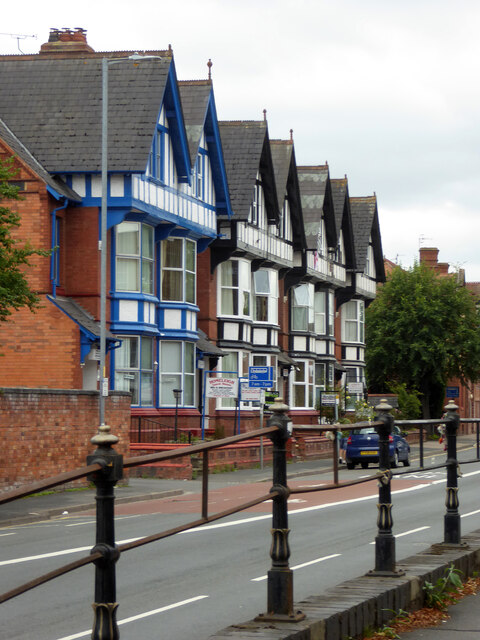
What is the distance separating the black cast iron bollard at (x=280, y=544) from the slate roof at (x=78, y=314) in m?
26.6

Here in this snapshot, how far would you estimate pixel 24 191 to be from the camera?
33.3 m

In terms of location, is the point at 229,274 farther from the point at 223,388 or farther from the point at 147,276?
the point at 223,388

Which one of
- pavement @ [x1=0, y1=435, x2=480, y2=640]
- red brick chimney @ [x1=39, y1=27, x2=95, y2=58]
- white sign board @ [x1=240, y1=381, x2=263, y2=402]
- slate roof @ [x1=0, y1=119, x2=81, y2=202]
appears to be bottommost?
pavement @ [x1=0, y1=435, x2=480, y2=640]

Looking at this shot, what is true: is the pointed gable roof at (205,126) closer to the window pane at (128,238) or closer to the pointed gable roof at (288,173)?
the window pane at (128,238)

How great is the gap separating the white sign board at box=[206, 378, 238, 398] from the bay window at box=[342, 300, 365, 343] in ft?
90.6

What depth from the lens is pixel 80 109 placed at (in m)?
35.4

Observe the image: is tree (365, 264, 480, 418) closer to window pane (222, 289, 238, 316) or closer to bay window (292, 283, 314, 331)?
bay window (292, 283, 314, 331)

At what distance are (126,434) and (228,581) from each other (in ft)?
62.0

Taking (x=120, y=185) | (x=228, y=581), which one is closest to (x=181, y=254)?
(x=120, y=185)

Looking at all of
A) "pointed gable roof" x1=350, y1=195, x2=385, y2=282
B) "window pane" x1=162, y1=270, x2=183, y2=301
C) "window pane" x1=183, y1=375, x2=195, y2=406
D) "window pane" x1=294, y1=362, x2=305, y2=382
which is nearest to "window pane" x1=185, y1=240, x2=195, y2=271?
"window pane" x1=162, y1=270, x2=183, y2=301

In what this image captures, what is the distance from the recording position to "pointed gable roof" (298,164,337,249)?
54.9m

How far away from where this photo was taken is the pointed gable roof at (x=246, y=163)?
4469cm

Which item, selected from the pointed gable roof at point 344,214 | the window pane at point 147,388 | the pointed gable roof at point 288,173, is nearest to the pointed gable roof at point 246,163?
the pointed gable roof at point 288,173

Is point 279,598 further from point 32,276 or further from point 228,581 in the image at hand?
point 32,276
